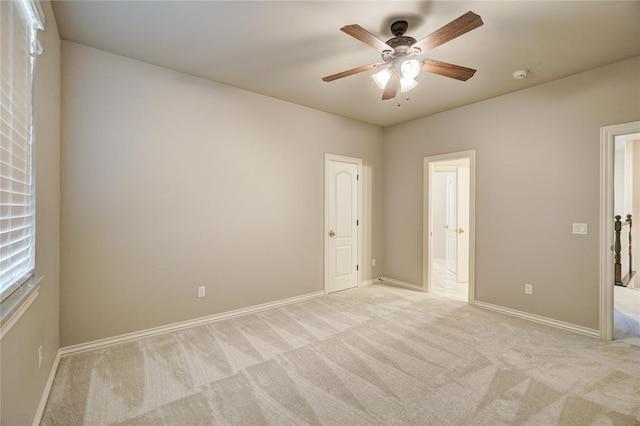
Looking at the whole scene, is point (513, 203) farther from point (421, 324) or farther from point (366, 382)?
point (366, 382)

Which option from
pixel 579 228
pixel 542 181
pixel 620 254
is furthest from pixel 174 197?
pixel 620 254

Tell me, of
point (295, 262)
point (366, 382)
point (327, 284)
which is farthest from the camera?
point (327, 284)

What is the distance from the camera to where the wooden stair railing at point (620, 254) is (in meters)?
4.57

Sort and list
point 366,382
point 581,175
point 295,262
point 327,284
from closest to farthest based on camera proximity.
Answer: point 366,382
point 581,175
point 295,262
point 327,284

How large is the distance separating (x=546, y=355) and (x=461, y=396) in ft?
4.01

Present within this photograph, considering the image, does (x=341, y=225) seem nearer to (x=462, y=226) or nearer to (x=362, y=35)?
(x=462, y=226)

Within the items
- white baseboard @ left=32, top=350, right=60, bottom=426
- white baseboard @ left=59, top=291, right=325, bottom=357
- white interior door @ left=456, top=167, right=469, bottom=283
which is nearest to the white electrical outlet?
white interior door @ left=456, top=167, right=469, bottom=283

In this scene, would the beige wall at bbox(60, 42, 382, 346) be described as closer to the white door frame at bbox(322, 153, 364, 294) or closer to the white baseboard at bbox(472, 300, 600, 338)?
the white door frame at bbox(322, 153, 364, 294)

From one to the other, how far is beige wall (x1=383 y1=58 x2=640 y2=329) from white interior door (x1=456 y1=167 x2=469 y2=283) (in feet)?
4.25

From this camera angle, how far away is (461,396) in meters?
2.02

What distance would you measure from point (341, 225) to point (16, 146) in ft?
12.3

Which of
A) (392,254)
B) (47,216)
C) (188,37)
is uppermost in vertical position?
(188,37)

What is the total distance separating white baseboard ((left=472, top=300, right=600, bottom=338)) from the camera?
3.03 metres

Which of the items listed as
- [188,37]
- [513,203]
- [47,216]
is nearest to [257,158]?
[188,37]
